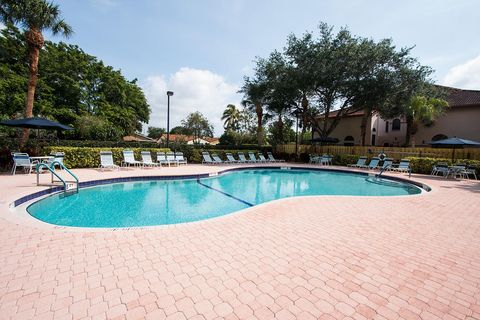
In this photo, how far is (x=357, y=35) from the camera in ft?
61.5

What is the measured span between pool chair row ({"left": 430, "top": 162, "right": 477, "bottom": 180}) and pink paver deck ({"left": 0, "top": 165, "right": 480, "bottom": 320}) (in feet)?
35.7

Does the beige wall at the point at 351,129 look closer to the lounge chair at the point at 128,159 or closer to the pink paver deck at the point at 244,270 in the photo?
the lounge chair at the point at 128,159

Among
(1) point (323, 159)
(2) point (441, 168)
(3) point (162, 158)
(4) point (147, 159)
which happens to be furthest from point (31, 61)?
(2) point (441, 168)

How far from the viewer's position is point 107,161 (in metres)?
12.3

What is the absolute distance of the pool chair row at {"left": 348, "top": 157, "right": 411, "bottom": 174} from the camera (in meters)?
14.9

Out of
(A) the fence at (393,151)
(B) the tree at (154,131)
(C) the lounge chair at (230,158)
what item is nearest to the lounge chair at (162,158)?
(C) the lounge chair at (230,158)

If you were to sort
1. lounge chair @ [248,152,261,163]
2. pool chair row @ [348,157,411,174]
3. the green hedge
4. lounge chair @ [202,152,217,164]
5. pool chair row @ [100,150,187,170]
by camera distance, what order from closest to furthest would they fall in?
the green hedge < pool chair row @ [100,150,187,170] < pool chair row @ [348,157,411,174] < lounge chair @ [202,152,217,164] < lounge chair @ [248,152,261,163]

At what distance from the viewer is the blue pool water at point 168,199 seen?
5.71 metres

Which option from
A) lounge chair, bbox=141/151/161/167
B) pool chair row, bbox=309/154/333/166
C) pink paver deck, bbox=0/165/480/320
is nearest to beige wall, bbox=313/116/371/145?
pool chair row, bbox=309/154/333/166

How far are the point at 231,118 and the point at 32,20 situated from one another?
124 ft

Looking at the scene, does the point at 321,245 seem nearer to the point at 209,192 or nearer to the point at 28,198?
the point at 209,192

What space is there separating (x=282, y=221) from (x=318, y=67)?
1659cm

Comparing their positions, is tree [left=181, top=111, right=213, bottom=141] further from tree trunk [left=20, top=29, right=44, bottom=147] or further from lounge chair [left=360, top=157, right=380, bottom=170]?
tree trunk [left=20, top=29, right=44, bottom=147]

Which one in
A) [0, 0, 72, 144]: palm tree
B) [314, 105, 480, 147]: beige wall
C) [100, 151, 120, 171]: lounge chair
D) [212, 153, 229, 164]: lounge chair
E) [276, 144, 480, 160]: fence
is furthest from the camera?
[314, 105, 480, 147]: beige wall
